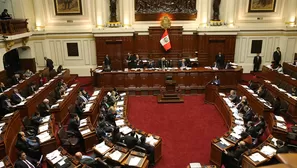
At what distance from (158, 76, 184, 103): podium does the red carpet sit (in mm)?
345

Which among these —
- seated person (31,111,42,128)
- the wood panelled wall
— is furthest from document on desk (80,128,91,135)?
the wood panelled wall

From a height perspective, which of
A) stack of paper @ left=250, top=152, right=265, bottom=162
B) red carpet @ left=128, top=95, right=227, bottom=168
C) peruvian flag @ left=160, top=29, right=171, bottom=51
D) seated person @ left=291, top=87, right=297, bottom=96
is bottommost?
red carpet @ left=128, top=95, right=227, bottom=168

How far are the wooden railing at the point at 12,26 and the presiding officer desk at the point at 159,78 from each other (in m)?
4.82

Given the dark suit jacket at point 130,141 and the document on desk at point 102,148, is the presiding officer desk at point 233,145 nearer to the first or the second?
the dark suit jacket at point 130,141

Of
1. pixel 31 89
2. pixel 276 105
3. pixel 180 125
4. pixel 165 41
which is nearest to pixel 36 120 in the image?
pixel 31 89

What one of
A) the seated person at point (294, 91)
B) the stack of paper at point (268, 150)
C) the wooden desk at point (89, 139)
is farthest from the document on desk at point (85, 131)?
the seated person at point (294, 91)

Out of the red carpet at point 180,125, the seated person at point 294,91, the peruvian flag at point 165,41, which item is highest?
the peruvian flag at point 165,41

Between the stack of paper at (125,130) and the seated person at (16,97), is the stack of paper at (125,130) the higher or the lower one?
the lower one

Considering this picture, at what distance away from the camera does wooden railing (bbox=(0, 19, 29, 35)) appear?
1238 centimetres

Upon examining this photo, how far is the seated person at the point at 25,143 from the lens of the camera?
736 cm

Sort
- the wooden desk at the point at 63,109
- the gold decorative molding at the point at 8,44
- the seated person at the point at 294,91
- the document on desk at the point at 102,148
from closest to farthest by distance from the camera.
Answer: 1. the document on desk at the point at 102,148
2. the wooden desk at the point at 63,109
3. the seated person at the point at 294,91
4. the gold decorative molding at the point at 8,44

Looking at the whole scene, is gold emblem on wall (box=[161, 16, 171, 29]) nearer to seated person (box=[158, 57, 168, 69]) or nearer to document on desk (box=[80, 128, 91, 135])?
seated person (box=[158, 57, 168, 69])

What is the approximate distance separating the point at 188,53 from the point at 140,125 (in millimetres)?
8388

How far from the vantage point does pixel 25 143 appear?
7.42 m
